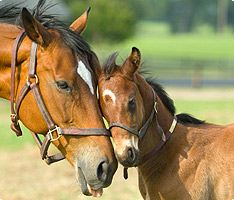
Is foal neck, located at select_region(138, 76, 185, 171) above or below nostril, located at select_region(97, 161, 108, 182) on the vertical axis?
below

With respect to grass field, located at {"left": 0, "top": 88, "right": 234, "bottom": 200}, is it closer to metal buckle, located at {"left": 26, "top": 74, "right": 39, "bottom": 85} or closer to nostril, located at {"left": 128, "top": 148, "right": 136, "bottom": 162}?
nostril, located at {"left": 128, "top": 148, "right": 136, "bottom": 162}

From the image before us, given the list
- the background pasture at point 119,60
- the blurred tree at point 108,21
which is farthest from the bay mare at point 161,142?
the blurred tree at point 108,21

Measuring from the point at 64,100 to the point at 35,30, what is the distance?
51 centimetres

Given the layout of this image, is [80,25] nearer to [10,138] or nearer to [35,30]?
[35,30]

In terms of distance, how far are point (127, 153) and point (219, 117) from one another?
10.8 metres

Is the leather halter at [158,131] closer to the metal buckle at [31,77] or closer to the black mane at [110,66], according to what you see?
the black mane at [110,66]

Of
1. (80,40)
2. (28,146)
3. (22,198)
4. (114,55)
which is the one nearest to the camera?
(80,40)

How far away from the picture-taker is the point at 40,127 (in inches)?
152

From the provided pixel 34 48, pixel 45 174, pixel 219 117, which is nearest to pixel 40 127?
pixel 34 48

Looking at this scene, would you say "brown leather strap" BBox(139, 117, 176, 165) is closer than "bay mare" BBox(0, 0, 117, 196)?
No

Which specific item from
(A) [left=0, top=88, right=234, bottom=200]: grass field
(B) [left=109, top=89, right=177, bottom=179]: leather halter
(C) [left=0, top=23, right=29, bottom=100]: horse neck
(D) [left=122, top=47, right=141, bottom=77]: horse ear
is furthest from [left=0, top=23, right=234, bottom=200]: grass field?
(C) [left=0, top=23, right=29, bottom=100]: horse neck

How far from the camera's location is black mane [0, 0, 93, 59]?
3.91m

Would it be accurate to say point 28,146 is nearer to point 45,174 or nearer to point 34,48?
point 45,174

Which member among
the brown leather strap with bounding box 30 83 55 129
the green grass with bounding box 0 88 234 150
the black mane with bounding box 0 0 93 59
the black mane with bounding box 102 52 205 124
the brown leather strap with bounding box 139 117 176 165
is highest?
the black mane with bounding box 0 0 93 59
